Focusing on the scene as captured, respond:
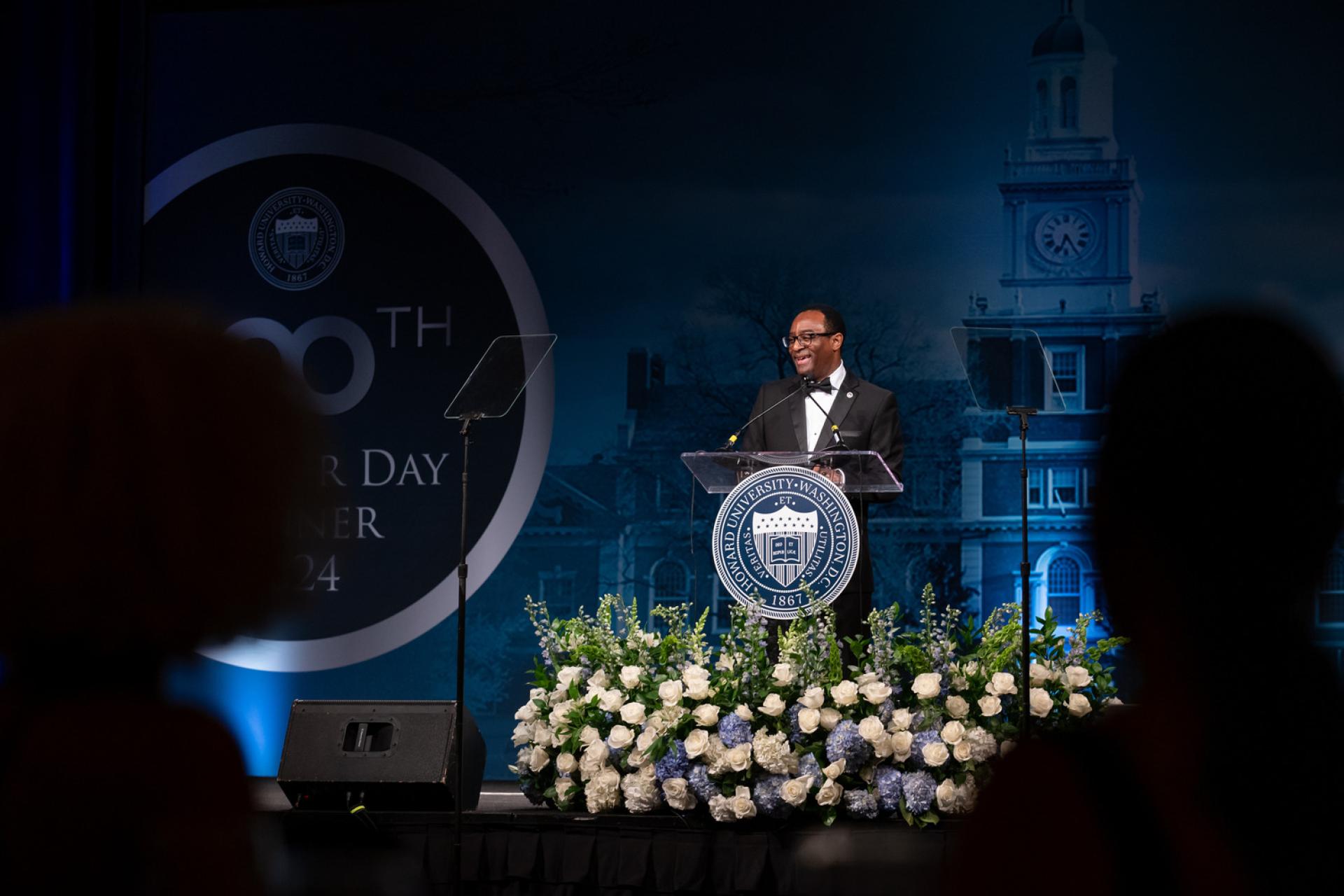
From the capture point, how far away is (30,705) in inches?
33.3

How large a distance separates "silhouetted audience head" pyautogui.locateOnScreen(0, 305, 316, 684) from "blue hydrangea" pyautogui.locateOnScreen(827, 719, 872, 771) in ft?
9.04

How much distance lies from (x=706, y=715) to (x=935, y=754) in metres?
0.60

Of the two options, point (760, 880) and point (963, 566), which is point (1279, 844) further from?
point (963, 566)

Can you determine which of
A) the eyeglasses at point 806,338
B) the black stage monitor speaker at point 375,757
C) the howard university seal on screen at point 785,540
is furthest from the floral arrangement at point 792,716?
the eyeglasses at point 806,338

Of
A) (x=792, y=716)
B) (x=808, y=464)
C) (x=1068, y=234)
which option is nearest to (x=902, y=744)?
(x=792, y=716)

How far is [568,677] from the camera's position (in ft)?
12.6

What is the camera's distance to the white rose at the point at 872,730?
11.4 ft

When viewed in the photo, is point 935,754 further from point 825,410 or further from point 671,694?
point 825,410

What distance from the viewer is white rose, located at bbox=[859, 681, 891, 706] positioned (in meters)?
3.55

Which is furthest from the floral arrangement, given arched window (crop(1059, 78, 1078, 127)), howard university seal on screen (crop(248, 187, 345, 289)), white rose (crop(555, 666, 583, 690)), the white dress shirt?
howard university seal on screen (crop(248, 187, 345, 289))

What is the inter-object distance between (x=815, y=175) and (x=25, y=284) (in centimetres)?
388

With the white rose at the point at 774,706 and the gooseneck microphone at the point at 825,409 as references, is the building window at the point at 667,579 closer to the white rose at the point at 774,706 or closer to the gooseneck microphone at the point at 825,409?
the gooseneck microphone at the point at 825,409

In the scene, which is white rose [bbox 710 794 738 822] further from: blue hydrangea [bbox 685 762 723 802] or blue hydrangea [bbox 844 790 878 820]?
blue hydrangea [bbox 844 790 878 820]

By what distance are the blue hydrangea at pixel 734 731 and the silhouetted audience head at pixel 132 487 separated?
8.96 feet
